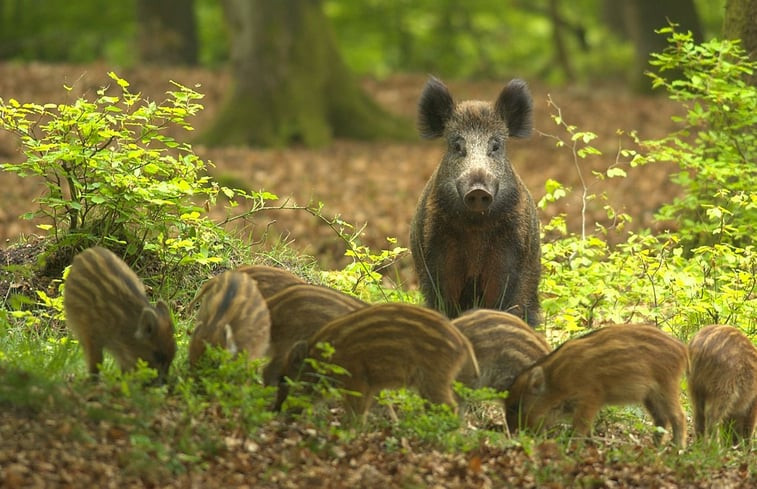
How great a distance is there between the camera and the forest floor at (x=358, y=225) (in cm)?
491

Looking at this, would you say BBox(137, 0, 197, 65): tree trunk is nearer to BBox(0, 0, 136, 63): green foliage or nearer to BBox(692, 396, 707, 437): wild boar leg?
BBox(0, 0, 136, 63): green foliage

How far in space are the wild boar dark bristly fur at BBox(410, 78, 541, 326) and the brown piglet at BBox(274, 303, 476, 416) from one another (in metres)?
2.00

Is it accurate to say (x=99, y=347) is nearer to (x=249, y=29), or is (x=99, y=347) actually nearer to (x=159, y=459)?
(x=159, y=459)

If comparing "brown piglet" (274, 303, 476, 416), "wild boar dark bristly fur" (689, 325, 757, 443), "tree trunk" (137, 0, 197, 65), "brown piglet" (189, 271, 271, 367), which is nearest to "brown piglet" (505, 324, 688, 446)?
"wild boar dark bristly fur" (689, 325, 757, 443)

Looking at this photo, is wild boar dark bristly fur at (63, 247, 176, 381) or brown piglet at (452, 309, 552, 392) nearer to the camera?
wild boar dark bristly fur at (63, 247, 176, 381)

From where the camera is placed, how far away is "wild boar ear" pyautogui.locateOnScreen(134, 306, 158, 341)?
5.57 meters

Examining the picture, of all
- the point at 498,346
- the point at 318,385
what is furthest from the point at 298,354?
the point at 498,346

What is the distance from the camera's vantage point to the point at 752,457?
20.5 feet

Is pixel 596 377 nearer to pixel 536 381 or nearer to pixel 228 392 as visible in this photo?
pixel 536 381

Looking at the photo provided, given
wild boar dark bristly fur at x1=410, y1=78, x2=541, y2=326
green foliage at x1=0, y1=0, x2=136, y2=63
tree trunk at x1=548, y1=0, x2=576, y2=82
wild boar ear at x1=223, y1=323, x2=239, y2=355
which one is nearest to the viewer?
wild boar ear at x1=223, y1=323, x2=239, y2=355

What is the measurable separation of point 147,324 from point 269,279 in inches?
50.1

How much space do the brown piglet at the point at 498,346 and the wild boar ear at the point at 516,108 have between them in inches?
92.0

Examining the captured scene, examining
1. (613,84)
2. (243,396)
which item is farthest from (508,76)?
(243,396)

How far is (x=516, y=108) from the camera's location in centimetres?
830
